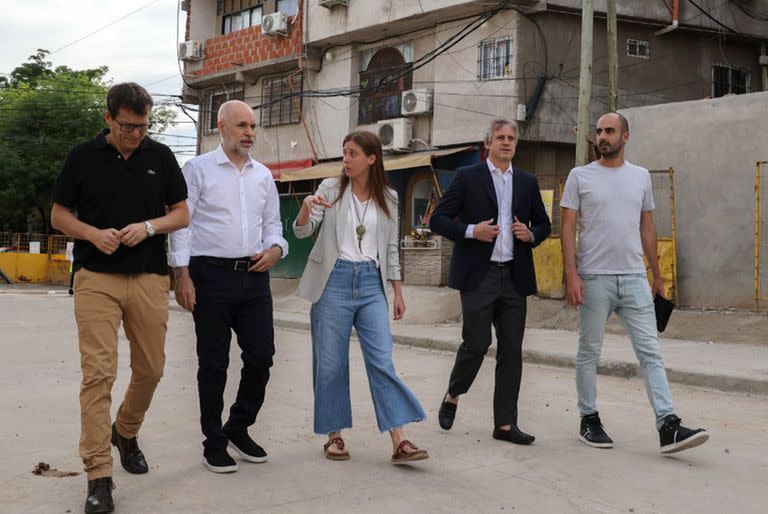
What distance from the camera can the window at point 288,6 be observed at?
90.5ft

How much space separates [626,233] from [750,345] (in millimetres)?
7624

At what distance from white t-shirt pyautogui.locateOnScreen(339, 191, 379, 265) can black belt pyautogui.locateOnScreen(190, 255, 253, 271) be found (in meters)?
0.61

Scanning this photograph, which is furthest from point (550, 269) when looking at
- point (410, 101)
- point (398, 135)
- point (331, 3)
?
point (331, 3)

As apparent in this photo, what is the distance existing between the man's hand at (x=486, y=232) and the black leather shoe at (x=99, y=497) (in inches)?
106

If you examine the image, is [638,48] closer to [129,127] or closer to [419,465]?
[419,465]

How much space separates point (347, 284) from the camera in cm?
546

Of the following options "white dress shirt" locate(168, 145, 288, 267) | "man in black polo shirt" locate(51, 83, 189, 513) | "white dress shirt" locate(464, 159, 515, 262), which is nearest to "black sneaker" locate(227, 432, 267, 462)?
"man in black polo shirt" locate(51, 83, 189, 513)

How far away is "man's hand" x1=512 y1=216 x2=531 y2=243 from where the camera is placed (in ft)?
19.5

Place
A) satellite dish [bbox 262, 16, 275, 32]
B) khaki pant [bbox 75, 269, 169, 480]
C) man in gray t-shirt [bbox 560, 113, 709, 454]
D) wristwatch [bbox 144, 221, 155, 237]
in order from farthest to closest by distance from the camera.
Answer: satellite dish [bbox 262, 16, 275, 32], man in gray t-shirt [bbox 560, 113, 709, 454], wristwatch [bbox 144, 221, 155, 237], khaki pant [bbox 75, 269, 169, 480]

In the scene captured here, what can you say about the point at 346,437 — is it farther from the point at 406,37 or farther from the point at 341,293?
the point at 406,37

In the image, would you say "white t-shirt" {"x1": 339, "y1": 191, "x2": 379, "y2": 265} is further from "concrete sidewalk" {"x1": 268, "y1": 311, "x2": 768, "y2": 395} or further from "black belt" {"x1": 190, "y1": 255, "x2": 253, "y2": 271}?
"concrete sidewalk" {"x1": 268, "y1": 311, "x2": 768, "y2": 395}

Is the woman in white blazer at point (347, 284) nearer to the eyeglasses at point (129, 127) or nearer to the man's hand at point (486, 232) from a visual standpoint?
the man's hand at point (486, 232)

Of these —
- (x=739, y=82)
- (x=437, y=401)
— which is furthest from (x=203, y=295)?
(x=739, y=82)

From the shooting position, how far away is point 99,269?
14.7ft
